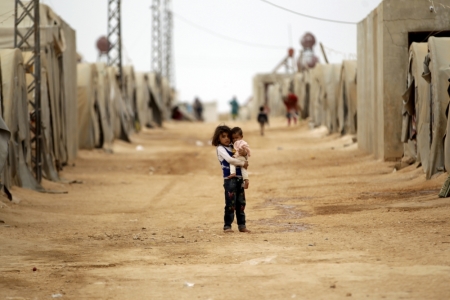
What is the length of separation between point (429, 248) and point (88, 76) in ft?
64.6

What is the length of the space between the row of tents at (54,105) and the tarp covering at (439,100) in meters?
6.59

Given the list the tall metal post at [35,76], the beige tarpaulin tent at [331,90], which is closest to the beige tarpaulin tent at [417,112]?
the tall metal post at [35,76]

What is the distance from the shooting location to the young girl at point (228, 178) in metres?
10.5

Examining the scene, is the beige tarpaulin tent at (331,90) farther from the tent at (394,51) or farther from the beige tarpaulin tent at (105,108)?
the tent at (394,51)

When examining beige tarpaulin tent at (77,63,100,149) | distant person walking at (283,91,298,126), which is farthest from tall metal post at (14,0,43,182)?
distant person walking at (283,91,298,126)

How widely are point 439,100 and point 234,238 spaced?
6.08m

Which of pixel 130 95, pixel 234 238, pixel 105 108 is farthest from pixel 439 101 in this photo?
pixel 130 95

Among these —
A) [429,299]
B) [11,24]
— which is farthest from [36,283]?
[11,24]

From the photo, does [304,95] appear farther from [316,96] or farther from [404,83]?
[404,83]

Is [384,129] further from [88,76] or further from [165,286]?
[165,286]

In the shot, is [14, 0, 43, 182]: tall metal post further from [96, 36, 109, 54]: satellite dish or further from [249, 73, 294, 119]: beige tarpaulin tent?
[249, 73, 294, 119]: beige tarpaulin tent

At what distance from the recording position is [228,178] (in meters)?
10.6

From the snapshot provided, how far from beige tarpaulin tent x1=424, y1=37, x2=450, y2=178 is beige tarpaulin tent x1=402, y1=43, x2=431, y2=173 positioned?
1.24 ft

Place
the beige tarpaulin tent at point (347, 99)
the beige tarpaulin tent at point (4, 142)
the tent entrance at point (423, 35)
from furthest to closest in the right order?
the beige tarpaulin tent at point (347, 99) → the tent entrance at point (423, 35) → the beige tarpaulin tent at point (4, 142)
